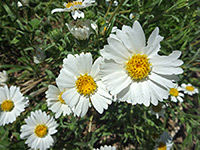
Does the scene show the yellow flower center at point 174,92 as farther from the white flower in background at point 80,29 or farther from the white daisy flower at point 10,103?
the white daisy flower at point 10,103

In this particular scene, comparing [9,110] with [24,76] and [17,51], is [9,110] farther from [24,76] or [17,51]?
[17,51]

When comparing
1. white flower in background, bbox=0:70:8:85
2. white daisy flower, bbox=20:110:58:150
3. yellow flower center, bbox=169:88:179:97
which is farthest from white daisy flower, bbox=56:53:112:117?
yellow flower center, bbox=169:88:179:97

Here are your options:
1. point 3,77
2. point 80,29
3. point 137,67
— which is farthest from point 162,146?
point 3,77

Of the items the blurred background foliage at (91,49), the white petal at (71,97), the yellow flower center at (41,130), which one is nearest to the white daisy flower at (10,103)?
the blurred background foliage at (91,49)

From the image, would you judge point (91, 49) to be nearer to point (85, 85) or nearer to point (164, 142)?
point (85, 85)

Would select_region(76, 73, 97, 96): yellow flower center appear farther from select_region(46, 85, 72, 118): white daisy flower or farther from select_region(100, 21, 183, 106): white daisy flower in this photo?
select_region(46, 85, 72, 118): white daisy flower

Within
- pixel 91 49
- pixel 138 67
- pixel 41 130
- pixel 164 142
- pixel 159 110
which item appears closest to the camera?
pixel 138 67

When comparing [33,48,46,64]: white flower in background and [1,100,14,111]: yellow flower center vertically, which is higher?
[33,48,46,64]: white flower in background
